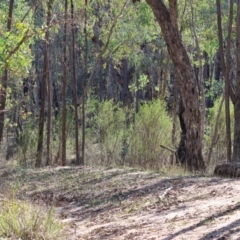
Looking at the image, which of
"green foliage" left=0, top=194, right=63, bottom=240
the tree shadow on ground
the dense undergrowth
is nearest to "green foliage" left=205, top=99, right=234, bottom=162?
the dense undergrowth

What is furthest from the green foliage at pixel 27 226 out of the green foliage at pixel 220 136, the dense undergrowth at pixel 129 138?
the green foliage at pixel 220 136

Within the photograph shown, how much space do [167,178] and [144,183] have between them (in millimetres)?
480

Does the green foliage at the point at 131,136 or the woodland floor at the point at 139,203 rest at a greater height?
the green foliage at the point at 131,136

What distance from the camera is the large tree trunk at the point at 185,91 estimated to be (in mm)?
14586

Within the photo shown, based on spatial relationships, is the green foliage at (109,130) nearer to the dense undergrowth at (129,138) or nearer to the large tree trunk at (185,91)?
the dense undergrowth at (129,138)

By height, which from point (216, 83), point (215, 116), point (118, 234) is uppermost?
point (216, 83)

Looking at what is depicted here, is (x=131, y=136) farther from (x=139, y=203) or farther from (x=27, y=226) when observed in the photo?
(x=27, y=226)

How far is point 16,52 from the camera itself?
9.62m

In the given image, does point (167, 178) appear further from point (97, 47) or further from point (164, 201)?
point (97, 47)

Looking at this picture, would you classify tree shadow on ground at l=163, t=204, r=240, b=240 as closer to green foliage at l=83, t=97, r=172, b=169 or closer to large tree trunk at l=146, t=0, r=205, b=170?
large tree trunk at l=146, t=0, r=205, b=170

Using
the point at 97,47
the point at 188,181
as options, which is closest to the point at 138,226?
the point at 188,181

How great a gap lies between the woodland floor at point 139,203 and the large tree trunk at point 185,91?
7.41 ft

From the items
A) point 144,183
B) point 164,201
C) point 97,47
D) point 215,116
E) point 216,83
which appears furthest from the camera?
point 216,83

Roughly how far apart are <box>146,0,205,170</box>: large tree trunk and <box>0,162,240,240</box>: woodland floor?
88.9 inches
